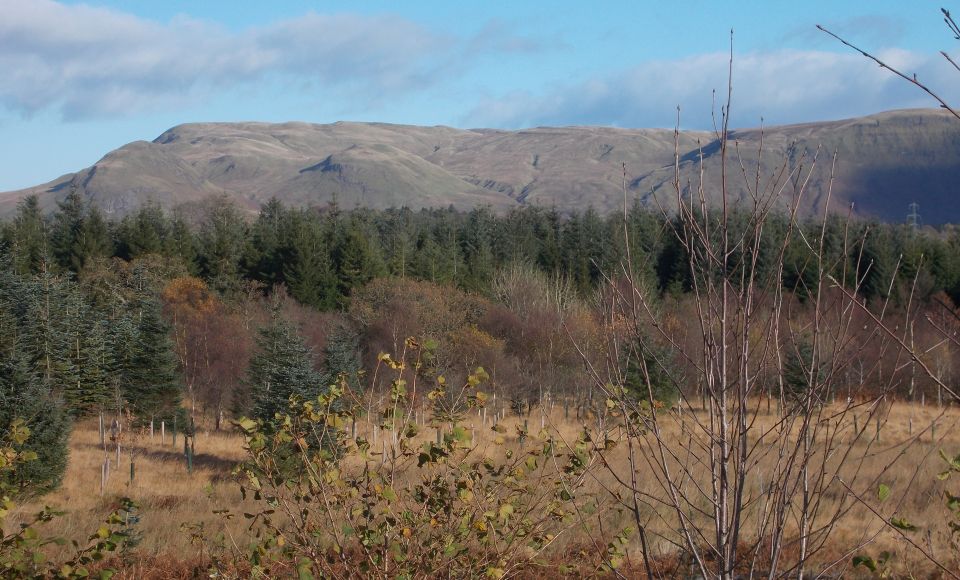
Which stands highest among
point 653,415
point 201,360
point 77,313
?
point 653,415

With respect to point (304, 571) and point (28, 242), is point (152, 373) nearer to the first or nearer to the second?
point (28, 242)

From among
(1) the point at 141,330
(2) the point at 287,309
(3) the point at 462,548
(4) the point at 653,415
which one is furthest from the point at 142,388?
(4) the point at 653,415

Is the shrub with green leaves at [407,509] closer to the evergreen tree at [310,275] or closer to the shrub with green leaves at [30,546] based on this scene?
the shrub with green leaves at [30,546]

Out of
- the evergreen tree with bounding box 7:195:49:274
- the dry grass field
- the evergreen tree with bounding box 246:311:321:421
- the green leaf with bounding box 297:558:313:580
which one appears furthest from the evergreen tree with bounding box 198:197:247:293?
the green leaf with bounding box 297:558:313:580

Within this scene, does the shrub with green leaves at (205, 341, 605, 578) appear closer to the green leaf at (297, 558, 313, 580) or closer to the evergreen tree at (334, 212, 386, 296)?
the green leaf at (297, 558, 313, 580)

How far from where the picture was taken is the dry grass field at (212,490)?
9105mm

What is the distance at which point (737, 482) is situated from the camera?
2.63 meters

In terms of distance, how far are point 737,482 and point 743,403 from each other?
0.29 metres

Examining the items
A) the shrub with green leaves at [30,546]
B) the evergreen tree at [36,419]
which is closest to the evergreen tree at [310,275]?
the evergreen tree at [36,419]

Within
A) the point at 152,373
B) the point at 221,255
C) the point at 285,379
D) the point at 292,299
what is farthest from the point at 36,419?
the point at 221,255

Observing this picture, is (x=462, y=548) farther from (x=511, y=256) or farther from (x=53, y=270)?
(x=511, y=256)

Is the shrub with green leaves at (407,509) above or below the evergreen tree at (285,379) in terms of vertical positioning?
above

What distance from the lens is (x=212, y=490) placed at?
451 centimetres

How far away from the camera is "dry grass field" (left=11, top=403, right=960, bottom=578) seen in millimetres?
9105
